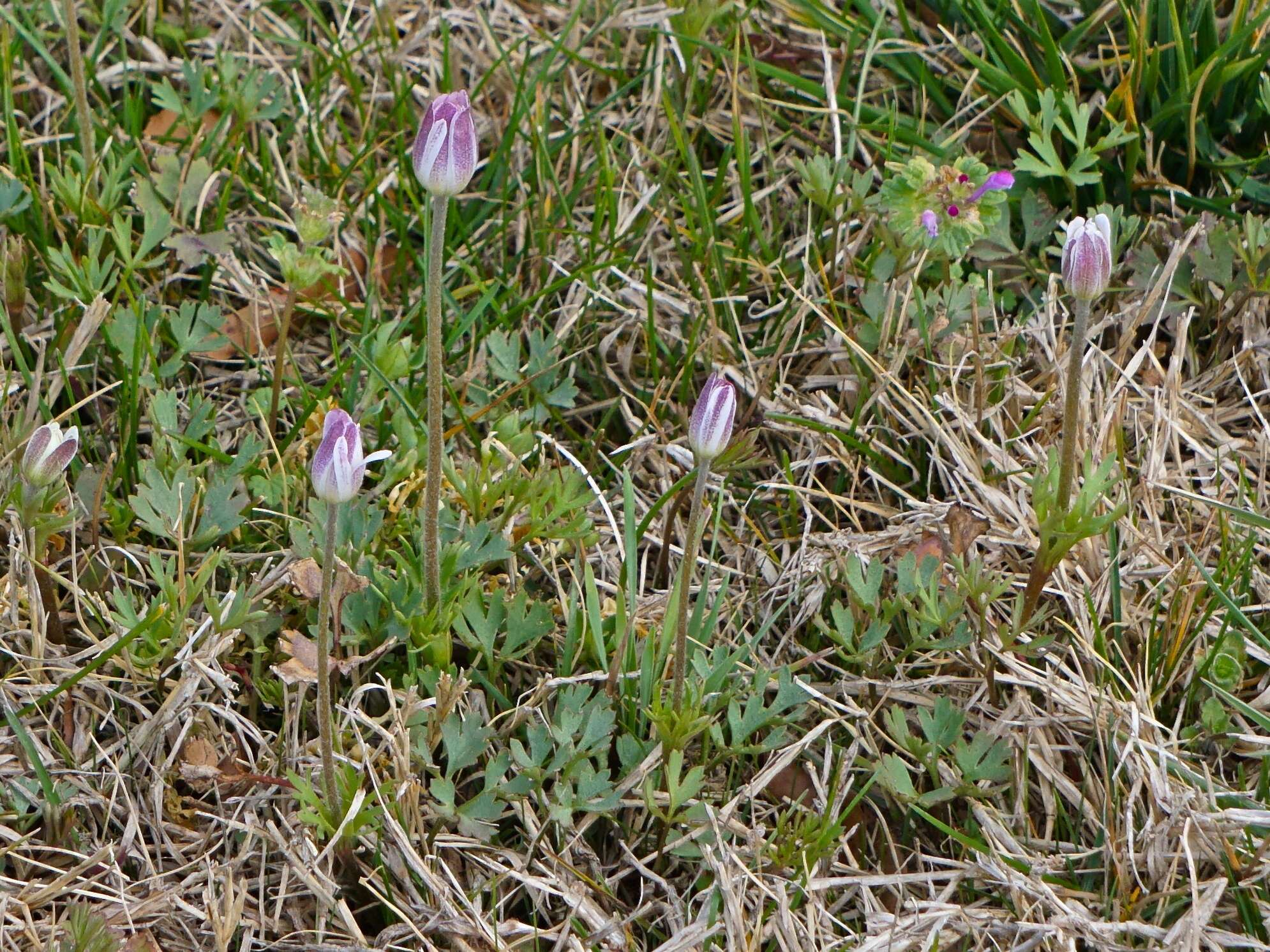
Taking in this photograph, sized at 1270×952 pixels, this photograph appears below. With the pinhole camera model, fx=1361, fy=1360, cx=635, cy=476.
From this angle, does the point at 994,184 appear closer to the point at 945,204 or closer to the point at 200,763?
the point at 945,204

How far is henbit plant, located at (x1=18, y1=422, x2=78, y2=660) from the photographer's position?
7.62ft

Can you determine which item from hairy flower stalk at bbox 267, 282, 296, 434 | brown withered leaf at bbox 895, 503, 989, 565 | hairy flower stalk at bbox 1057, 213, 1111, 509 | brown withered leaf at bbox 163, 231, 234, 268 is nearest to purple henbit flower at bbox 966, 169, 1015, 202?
hairy flower stalk at bbox 1057, 213, 1111, 509

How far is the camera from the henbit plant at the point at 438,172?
1.99 m

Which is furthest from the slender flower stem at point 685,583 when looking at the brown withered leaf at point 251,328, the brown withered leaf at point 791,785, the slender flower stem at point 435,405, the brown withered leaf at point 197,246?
the brown withered leaf at point 197,246

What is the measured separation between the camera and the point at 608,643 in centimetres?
254

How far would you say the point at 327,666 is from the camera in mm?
2092

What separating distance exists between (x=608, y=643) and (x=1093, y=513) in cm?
97

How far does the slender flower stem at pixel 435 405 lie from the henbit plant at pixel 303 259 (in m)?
0.57

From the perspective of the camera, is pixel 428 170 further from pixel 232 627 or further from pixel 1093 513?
pixel 1093 513

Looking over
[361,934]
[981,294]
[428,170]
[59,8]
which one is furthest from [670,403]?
[59,8]

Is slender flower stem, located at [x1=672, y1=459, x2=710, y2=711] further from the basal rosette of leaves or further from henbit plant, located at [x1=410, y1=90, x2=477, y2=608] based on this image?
the basal rosette of leaves

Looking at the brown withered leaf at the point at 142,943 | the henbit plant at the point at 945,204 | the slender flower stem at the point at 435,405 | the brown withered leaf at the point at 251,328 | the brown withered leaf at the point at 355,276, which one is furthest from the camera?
the brown withered leaf at the point at 355,276

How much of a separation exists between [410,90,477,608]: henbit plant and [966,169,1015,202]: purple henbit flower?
4.14 feet

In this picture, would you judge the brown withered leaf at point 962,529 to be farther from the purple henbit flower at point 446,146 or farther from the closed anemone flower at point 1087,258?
the purple henbit flower at point 446,146
